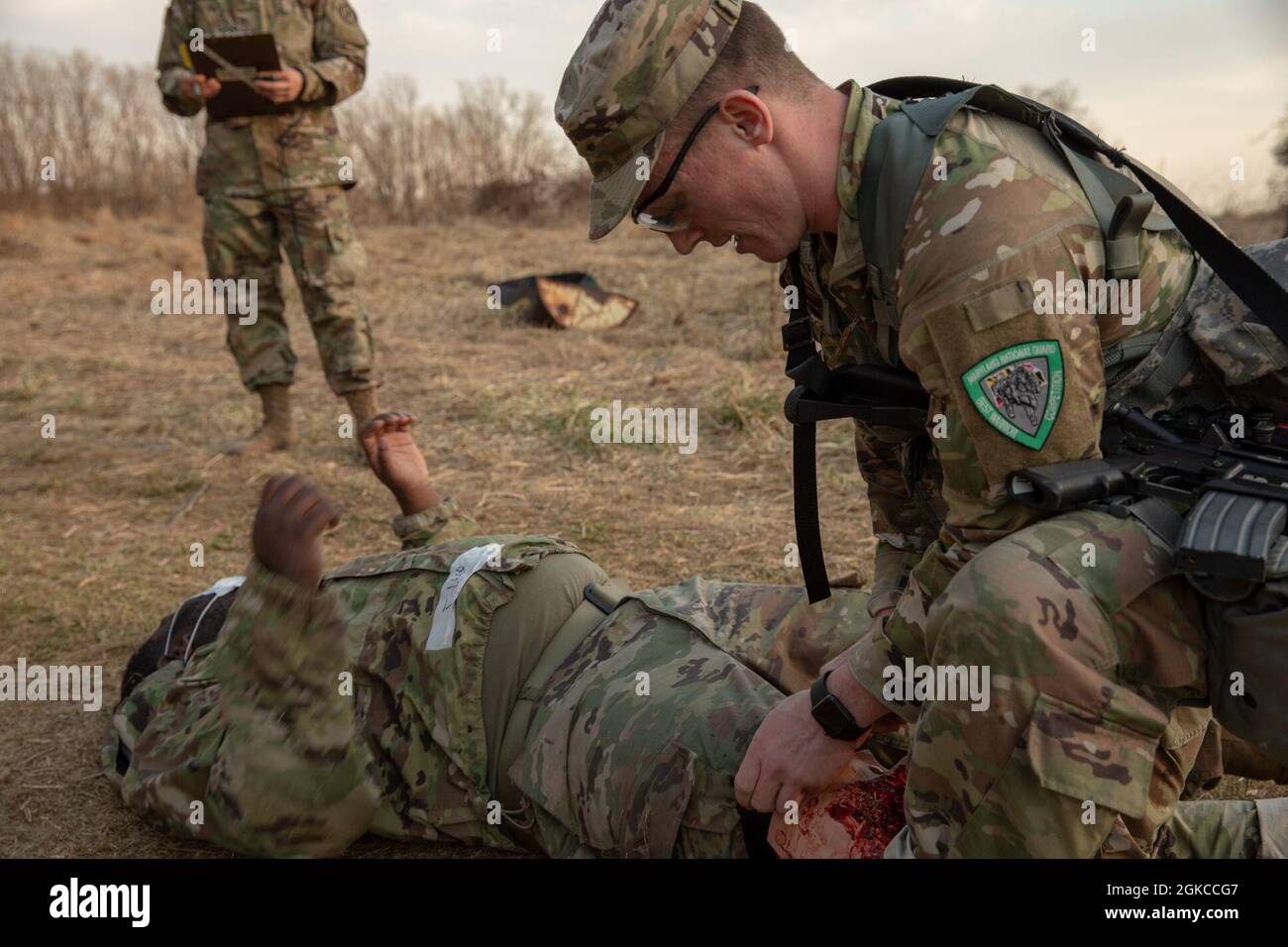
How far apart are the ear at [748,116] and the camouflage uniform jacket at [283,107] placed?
3.87 m

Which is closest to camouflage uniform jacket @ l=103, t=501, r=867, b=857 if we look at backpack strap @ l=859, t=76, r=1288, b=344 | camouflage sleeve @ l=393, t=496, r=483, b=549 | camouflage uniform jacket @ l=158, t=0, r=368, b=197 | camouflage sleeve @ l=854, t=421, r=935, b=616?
camouflage sleeve @ l=854, t=421, r=935, b=616

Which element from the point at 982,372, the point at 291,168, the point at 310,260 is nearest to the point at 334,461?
the point at 310,260

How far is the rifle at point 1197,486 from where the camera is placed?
170 cm

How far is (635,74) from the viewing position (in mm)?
2010

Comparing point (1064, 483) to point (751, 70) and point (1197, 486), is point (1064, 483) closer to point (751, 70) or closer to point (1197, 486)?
point (1197, 486)

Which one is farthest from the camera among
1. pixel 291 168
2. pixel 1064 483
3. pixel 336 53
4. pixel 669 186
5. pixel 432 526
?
pixel 336 53

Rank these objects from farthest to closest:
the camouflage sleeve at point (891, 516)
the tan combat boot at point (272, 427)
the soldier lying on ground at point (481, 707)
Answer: the tan combat boot at point (272, 427), the camouflage sleeve at point (891, 516), the soldier lying on ground at point (481, 707)

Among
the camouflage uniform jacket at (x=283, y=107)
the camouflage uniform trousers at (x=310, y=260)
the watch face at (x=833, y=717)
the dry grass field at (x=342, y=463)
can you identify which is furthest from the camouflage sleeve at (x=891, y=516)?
the camouflage uniform jacket at (x=283, y=107)

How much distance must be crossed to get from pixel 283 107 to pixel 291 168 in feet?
0.93

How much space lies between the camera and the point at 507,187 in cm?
1513

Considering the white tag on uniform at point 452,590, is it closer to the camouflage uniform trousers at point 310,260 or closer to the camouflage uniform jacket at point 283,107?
the camouflage uniform trousers at point 310,260

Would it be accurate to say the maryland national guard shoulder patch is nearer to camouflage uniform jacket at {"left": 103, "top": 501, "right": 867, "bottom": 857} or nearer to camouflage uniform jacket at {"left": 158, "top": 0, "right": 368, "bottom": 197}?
camouflage uniform jacket at {"left": 103, "top": 501, "right": 867, "bottom": 857}

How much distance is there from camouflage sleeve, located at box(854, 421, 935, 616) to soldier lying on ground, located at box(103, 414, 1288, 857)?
0.12 meters

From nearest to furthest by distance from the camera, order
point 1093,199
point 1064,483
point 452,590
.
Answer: point 1064,483
point 1093,199
point 452,590
